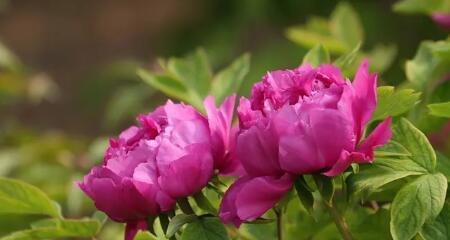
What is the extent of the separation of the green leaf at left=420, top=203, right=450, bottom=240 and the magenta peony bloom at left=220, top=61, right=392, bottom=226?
63 mm

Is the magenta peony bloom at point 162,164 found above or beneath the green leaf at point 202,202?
above

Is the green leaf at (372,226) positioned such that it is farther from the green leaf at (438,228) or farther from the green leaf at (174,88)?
the green leaf at (174,88)

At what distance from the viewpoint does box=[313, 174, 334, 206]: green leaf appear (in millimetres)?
637

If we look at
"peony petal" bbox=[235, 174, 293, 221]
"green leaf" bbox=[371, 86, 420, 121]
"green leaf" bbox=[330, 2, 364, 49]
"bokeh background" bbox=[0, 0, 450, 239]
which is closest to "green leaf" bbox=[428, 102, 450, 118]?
"green leaf" bbox=[371, 86, 420, 121]

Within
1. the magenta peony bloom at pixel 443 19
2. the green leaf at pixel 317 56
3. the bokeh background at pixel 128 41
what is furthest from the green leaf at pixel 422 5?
the bokeh background at pixel 128 41

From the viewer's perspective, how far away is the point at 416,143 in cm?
68

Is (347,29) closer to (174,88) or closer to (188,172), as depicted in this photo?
(174,88)

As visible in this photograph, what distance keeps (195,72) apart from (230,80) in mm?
59

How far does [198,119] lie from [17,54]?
3623 mm

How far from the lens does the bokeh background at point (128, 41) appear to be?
314 centimetres

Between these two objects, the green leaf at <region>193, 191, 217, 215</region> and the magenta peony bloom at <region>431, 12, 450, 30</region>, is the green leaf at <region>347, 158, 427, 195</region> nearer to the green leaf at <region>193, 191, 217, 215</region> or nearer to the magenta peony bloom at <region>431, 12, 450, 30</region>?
the green leaf at <region>193, 191, 217, 215</region>

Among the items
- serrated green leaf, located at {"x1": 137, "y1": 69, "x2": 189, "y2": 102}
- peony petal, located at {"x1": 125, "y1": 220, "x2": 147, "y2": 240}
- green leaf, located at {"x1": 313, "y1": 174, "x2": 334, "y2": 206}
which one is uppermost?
serrated green leaf, located at {"x1": 137, "y1": 69, "x2": 189, "y2": 102}

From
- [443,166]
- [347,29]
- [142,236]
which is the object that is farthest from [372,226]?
[347,29]

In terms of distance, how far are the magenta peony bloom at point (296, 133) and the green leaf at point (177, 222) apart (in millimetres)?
24
